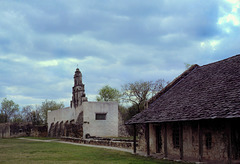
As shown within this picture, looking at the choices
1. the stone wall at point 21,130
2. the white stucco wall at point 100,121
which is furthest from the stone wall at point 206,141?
the stone wall at point 21,130

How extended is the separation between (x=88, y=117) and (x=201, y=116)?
2682 cm

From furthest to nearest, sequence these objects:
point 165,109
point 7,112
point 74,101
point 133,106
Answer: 1. point 7,112
2. point 133,106
3. point 74,101
4. point 165,109

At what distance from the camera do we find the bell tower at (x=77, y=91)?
41522 millimetres

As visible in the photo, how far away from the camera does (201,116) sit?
13273 millimetres

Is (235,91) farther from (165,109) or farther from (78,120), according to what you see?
(78,120)

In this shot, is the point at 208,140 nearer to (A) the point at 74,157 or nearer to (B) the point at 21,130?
(A) the point at 74,157

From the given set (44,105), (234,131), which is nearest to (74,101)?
(234,131)

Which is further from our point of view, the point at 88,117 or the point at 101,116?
the point at 101,116

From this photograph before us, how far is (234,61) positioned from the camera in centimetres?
1783

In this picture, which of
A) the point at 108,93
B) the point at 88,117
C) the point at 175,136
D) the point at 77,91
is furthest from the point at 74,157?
the point at 108,93

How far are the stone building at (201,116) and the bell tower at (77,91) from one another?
21.1 meters

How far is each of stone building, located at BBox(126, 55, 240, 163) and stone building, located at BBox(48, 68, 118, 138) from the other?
1762 centimetres

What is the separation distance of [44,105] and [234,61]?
6925 centimetres

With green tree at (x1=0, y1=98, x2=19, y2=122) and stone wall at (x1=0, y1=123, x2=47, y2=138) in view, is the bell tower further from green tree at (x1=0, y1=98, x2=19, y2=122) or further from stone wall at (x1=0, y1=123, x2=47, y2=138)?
green tree at (x1=0, y1=98, x2=19, y2=122)
